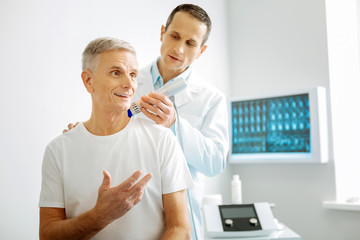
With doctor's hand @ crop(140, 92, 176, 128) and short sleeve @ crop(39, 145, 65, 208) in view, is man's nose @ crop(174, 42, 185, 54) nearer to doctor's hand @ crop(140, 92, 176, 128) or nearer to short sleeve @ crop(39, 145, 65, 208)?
doctor's hand @ crop(140, 92, 176, 128)

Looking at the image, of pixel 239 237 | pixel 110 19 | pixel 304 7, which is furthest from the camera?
pixel 304 7

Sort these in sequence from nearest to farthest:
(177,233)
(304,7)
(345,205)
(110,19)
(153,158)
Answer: (177,233)
(153,158)
(110,19)
(345,205)
(304,7)

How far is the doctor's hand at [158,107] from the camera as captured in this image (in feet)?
4.29

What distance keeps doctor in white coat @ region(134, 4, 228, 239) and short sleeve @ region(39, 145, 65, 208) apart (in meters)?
0.37

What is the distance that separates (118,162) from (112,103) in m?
0.21

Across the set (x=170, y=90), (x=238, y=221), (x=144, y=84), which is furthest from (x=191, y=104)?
(x=238, y=221)

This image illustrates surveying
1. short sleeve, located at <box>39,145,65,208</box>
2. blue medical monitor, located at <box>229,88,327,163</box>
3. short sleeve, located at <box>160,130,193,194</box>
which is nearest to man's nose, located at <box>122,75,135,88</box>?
short sleeve, located at <box>160,130,193,194</box>

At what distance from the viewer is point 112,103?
51.5 inches

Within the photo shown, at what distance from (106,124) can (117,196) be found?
13.8 inches

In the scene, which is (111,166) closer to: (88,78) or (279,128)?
(88,78)

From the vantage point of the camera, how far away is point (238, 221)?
6.54ft

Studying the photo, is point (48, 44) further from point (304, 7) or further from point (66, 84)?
point (304, 7)

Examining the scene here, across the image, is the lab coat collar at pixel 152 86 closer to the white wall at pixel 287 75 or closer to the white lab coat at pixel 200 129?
the white lab coat at pixel 200 129

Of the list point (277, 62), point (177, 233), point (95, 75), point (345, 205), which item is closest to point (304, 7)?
point (277, 62)
